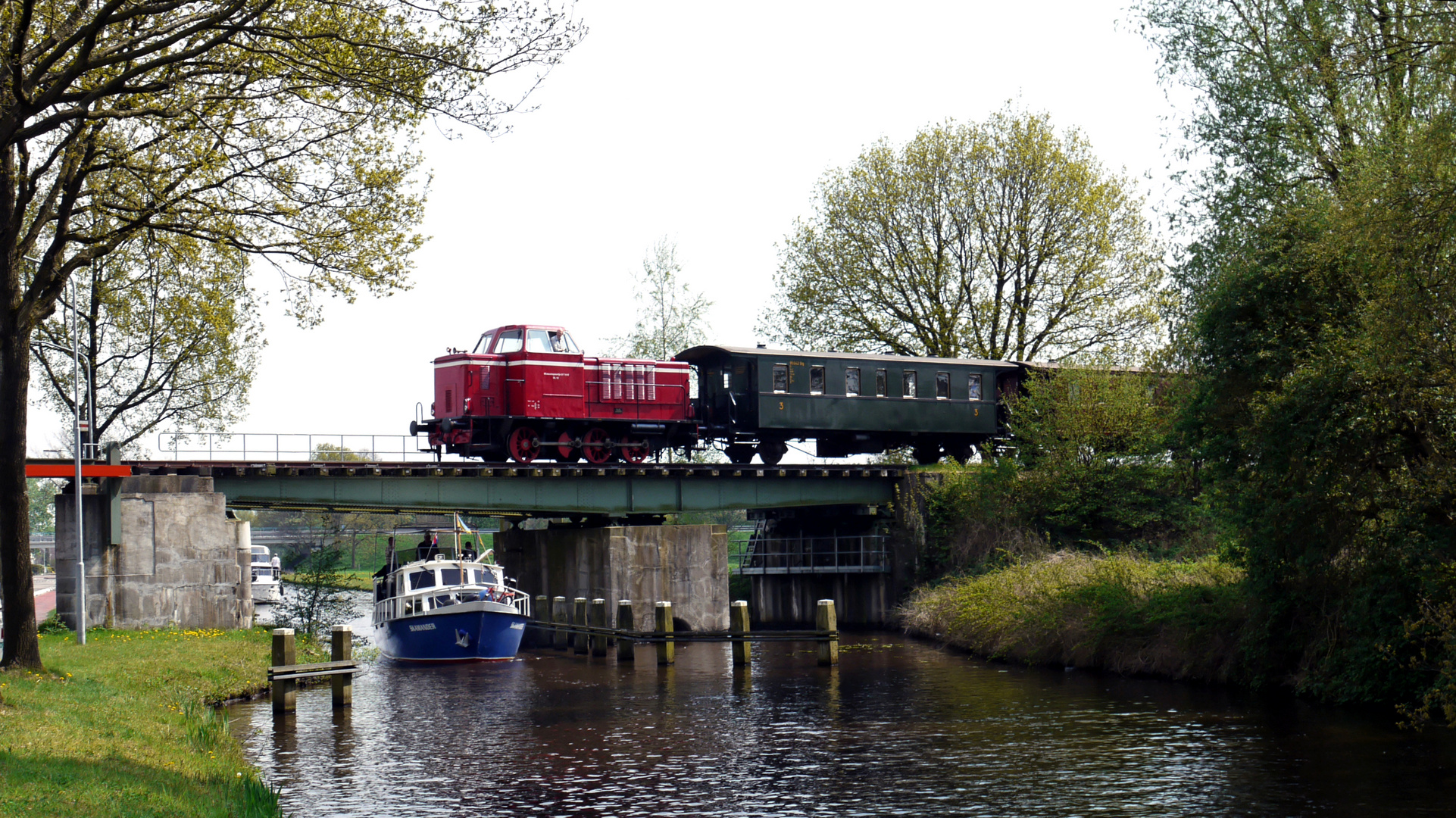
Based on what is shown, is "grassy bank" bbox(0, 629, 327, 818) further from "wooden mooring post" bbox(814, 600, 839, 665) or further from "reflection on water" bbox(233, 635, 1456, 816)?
"wooden mooring post" bbox(814, 600, 839, 665)

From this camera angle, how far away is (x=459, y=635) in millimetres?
31969

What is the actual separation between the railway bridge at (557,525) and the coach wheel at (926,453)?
97.5 inches

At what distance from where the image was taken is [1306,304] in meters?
22.1

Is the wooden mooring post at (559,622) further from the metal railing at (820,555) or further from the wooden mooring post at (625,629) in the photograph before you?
the metal railing at (820,555)

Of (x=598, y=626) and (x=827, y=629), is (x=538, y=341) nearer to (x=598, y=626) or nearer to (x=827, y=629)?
(x=598, y=626)

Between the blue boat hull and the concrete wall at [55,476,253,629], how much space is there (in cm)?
426

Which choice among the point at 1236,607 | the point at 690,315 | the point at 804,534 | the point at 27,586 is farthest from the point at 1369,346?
the point at 690,315

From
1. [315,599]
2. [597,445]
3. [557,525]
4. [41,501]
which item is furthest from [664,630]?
[41,501]

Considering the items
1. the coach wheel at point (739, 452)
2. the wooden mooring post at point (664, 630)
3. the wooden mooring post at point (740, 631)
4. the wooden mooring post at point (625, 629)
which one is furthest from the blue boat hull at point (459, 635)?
the coach wheel at point (739, 452)

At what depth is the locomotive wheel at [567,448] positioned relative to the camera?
117 feet

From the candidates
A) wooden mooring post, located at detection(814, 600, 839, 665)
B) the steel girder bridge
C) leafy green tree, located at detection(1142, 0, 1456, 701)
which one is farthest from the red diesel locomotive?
leafy green tree, located at detection(1142, 0, 1456, 701)

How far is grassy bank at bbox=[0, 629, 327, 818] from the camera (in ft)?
37.8

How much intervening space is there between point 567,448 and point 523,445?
1.40 m

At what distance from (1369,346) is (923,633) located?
21500mm
